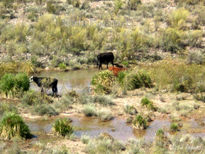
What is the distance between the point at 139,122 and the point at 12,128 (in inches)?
204

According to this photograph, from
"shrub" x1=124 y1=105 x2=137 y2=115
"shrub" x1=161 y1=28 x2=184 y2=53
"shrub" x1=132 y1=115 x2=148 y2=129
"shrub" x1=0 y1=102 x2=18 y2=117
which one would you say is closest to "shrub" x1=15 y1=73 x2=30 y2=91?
"shrub" x1=0 y1=102 x2=18 y2=117

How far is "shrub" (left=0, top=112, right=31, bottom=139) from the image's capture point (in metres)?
16.5

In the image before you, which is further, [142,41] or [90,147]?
[142,41]

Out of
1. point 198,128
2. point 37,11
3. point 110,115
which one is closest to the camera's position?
point 198,128

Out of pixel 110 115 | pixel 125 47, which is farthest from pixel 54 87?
pixel 125 47

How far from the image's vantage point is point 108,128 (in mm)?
18688

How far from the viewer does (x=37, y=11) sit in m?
45.0

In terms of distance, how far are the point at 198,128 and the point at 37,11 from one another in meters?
29.5

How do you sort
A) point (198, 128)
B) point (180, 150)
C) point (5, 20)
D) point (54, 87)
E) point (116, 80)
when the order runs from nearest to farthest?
1. point (180, 150)
2. point (198, 128)
3. point (54, 87)
4. point (116, 80)
5. point (5, 20)

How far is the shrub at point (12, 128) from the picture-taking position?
16516 mm

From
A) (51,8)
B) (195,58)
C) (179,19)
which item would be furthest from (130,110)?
(51,8)

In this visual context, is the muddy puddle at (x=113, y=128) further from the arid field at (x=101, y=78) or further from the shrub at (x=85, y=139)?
the shrub at (x=85, y=139)

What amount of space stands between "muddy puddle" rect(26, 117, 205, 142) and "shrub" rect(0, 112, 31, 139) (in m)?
0.66

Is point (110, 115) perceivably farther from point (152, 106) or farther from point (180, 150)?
point (180, 150)
